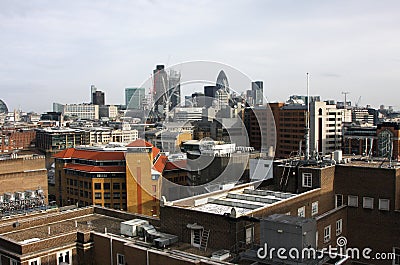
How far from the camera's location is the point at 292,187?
2414 centimetres

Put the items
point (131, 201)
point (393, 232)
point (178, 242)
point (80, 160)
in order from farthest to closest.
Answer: point (80, 160)
point (131, 201)
point (393, 232)
point (178, 242)

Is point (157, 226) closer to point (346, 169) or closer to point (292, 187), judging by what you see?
point (292, 187)

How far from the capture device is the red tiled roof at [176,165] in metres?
54.9

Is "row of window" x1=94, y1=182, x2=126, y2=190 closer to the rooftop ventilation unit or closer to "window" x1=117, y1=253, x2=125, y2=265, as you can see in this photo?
"window" x1=117, y1=253, x2=125, y2=265

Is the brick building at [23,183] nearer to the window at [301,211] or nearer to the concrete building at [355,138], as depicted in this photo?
the window at [301,211]

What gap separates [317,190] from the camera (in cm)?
2261

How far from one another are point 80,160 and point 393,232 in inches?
1521

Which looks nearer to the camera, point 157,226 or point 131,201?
point 157,226

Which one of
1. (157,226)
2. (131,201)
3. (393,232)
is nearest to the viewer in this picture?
(157,226)

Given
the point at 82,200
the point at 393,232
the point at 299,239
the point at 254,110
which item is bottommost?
the point at 82,200

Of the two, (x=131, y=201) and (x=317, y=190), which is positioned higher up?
(x=317, y=190)

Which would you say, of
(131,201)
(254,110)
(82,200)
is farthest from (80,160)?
(254,110)

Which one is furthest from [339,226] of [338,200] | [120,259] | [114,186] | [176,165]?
[176,165]

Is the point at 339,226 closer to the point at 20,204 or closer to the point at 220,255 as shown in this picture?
the point at 220,255
